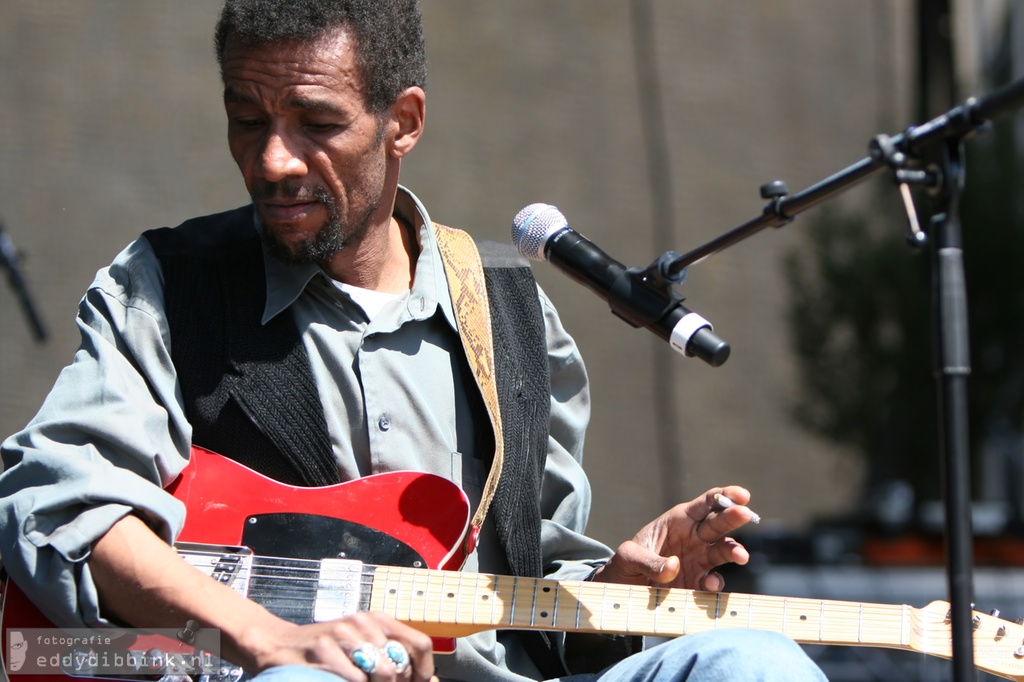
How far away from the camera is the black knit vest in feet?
6.98

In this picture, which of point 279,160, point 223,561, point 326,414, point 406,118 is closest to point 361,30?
point 406,118

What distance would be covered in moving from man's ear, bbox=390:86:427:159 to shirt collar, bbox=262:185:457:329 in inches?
5.6

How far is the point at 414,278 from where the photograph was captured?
2.47 m

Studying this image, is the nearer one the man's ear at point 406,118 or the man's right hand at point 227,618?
the man's right hand at point 227,618

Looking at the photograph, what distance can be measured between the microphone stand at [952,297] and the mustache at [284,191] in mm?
1097

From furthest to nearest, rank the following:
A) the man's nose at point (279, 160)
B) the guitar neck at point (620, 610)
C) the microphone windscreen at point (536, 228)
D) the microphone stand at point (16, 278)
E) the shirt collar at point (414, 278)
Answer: the microphone stand at point (16, 278) → the shirt collar at point (414, 278) → the man's nose at point (279, 160) → the guitar neck at point (620, 610) → the microphone windscreen at point (536, 228)

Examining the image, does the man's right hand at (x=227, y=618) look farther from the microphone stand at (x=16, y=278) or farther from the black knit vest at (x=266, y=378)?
the microphone stand at (x=16, y=278)

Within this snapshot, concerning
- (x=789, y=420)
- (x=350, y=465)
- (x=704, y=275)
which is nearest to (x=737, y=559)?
(x=350, y=465)

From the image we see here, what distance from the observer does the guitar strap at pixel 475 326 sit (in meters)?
2.23

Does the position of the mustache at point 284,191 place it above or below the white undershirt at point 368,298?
above

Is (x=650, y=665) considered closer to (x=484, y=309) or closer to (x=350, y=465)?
(x=350, y=465)

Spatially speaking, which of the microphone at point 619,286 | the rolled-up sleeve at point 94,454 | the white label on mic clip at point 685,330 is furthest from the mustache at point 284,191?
the white label on mic clip at point 685,330

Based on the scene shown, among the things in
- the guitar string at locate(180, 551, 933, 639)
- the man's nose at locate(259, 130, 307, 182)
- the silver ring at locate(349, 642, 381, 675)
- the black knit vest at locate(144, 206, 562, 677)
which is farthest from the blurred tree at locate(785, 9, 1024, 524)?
the silver ring at locate(349, 642, 381, 675)

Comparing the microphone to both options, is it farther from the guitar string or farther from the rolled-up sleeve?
the rolled-up sleeve
